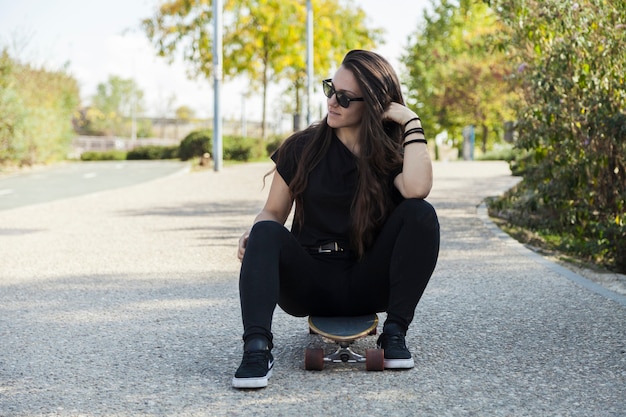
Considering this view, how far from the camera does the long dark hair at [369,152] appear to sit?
3967 mm

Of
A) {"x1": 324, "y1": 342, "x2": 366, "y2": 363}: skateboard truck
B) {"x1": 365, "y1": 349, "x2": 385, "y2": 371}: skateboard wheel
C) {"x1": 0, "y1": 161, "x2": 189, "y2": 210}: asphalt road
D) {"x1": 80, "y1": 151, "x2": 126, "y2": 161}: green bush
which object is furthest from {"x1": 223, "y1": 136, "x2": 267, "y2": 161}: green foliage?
{"x1": 365, "y1": 349, "x2": 385, "y2": 371}: skateboard wheel

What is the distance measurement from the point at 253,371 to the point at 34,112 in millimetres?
24045

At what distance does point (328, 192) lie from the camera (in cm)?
402

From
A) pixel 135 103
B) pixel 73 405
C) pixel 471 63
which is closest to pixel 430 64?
pixel 471 63

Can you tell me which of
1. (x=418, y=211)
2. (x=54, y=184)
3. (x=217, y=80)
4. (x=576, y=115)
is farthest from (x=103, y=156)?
(x=418, y=211)

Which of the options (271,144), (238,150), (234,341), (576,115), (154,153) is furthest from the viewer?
(154,153)

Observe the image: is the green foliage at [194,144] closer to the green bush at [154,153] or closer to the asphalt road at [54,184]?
the green bush at [154,153]

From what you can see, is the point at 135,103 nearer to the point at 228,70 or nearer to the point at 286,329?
the point at 228,70

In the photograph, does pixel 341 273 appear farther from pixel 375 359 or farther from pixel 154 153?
pixel 154 153

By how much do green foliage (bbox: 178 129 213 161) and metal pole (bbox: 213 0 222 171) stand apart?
8.15 meters

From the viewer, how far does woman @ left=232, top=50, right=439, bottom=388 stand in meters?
3.93

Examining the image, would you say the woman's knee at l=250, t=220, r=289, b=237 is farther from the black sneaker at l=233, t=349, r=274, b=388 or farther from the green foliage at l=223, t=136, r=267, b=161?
the green foliage at l=223, t=136, r=267, b=161

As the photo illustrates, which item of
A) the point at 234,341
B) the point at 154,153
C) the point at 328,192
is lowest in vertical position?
the point at 154,153

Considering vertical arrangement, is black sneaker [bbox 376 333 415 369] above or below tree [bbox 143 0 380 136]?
below
